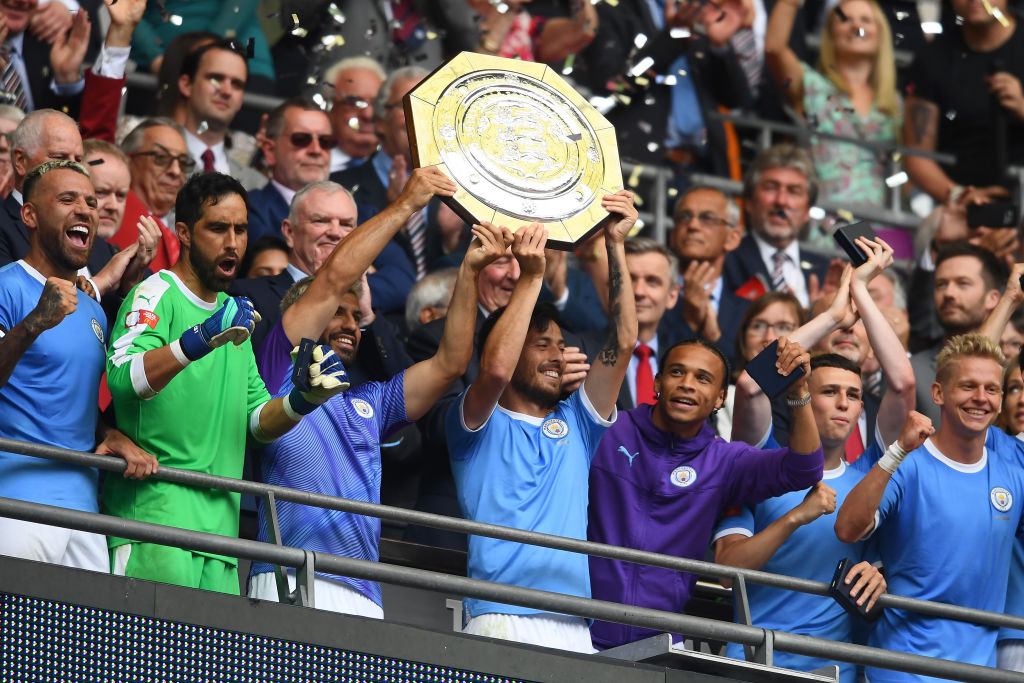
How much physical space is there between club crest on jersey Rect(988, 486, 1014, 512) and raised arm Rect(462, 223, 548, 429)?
1.94 metres

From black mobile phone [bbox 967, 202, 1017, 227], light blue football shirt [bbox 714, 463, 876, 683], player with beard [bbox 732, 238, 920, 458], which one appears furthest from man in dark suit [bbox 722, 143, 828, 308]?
light blue football shirt [bbox 714, 463, 876, 683]

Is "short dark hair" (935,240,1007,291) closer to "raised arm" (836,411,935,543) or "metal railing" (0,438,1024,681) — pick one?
"raised arm" (836,411,935,543)

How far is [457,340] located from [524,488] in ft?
1.95

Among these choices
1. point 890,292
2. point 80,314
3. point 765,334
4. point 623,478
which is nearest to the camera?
point 80,314

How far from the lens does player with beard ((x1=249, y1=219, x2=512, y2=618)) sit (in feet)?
19.2

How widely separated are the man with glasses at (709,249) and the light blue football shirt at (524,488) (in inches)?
91.8

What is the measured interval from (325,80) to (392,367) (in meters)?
2.60

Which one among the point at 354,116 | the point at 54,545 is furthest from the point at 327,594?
the point at 354,116

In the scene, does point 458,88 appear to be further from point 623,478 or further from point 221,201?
Result: point 623,478

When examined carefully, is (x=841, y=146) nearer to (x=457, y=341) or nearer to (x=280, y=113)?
(x=280, y=113)

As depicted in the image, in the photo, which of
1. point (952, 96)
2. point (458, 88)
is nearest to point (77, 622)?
point (458, 88)

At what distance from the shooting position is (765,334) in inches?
305

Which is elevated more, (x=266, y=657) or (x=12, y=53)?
(x=12, y=53)

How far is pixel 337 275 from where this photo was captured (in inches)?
237
